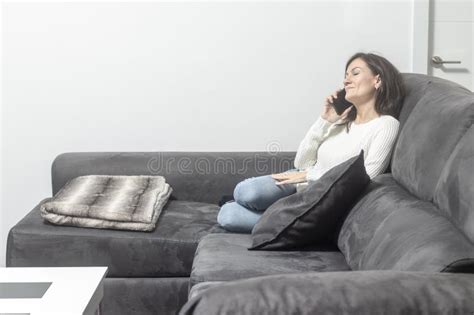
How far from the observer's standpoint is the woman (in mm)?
2658

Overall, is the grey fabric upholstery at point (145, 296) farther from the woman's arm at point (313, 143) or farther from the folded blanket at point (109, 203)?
the woman's arm at point (313, 143)

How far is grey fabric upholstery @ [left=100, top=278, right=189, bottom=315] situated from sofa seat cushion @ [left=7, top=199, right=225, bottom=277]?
0.13ft

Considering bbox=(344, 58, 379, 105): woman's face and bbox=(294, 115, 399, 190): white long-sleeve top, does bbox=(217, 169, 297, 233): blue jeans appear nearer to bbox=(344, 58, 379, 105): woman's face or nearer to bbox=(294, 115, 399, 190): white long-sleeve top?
bbox=(294, 115, 399, 190): white long-sleeve top

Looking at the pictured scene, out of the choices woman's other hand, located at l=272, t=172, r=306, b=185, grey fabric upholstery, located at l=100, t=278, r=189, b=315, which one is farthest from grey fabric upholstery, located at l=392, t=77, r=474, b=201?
grey fabric upholstery, located at l=100, t=278, r=189, b=315

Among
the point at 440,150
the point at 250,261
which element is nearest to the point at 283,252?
the point at 250,261

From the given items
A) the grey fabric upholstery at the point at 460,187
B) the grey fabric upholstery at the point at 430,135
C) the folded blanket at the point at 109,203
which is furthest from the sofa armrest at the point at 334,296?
the folded blanket at the point at 109,203

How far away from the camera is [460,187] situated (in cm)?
173

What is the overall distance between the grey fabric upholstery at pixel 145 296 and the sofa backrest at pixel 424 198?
0.74m

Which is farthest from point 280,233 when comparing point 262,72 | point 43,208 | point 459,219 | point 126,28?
point 126,28

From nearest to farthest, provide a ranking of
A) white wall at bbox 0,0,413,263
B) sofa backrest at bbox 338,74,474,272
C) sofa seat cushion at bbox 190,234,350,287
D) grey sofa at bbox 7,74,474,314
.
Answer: grey sofa at bbox 7,74,474,314, sofa backrest at bbox 338,74,474,272, sofa seat cushion at bbox 190,234,350,287, white wall at bbox 0,0,413,263

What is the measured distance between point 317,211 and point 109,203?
1056 millimetres

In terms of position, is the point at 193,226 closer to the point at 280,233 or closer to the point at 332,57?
the point at 280,233

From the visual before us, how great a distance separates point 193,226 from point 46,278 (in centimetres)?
92

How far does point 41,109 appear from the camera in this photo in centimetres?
361
